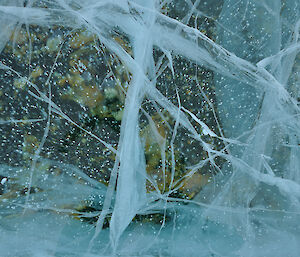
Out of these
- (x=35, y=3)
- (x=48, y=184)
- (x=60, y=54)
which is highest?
(x=35, y=3)

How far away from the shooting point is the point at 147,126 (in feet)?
2.23

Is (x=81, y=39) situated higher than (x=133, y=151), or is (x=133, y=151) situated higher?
(x=81, y=39)

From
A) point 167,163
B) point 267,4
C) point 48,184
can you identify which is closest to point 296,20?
point 267,4

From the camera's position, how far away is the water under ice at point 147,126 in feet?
2.17

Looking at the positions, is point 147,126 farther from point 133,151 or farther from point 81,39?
point 81,39

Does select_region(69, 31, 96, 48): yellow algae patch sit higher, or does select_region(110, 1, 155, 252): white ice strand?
select_region(69, 31, 96, 48): yellow algae patch

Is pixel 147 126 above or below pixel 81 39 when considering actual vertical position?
below

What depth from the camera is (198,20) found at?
2.21ft

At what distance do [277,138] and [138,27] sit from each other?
1.34 feet

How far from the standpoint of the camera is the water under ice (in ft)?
2.17

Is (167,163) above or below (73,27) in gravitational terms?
below

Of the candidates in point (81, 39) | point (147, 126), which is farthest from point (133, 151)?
point (81, 39)

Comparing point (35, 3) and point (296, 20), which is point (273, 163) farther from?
point (35, 3)

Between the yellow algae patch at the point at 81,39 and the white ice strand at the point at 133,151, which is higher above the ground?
the yellow algae patch at the point at 81,39
